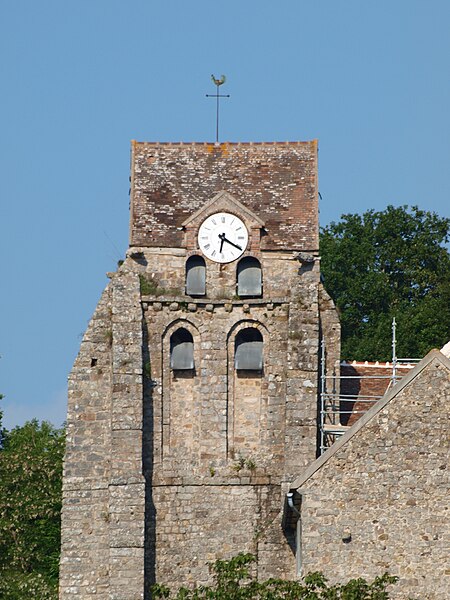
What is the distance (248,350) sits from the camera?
6038cm

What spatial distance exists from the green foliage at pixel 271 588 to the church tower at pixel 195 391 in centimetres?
245

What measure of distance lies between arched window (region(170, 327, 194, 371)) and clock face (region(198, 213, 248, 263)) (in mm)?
2171

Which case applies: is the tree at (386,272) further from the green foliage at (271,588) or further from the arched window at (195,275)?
the green foliage at (271,588)

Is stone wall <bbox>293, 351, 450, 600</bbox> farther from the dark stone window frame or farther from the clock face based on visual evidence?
the clock face

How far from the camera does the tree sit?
77.8 meters

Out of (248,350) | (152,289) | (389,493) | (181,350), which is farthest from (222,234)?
(389,493)

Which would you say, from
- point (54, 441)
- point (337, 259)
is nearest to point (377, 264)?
point (337, 259)

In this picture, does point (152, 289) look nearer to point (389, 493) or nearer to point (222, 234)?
point (222, 234)

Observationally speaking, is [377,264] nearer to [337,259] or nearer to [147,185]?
[337,259]

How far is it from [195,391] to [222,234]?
13.1 ft

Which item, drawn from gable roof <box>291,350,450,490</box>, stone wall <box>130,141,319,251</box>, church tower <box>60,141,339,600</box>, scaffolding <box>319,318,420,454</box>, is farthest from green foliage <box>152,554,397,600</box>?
stone wall <box>130,141,319,251</box>

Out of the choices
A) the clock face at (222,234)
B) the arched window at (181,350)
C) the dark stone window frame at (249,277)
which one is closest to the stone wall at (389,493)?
the arched window at (181,350)

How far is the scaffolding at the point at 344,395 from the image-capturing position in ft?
194

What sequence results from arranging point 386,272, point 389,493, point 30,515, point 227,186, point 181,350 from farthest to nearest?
point 386,272 → point 30,515 → point 227,186 → point 181,350 → point 389,493
